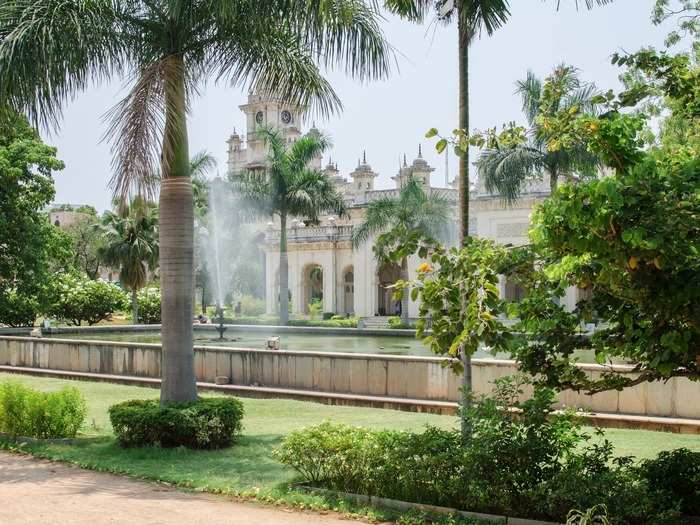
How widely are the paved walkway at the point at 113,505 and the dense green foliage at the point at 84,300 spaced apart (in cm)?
2597

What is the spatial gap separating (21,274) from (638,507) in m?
18.4

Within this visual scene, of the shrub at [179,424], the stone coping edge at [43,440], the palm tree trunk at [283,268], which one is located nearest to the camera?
the shrub at [179,424]

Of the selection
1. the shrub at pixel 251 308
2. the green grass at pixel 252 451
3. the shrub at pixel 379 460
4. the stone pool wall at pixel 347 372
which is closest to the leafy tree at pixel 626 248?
the shrub at pixel 379 460

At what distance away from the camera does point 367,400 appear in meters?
12.9

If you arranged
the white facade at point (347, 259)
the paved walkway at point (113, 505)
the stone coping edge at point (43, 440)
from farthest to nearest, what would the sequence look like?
the white facade at point (347, 259), the stone coping edge at point (43, 440), the paved walkway at point (113, 505)

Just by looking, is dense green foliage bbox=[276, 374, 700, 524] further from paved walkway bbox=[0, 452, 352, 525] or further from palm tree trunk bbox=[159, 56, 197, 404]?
palm tree trunk bbox=[159, 56, 197, 404]

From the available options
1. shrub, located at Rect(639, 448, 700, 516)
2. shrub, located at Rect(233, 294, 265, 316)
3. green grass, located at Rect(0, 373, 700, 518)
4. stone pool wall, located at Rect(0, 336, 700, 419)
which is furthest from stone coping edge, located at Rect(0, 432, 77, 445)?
shrub, located at Rect(233, 294, 265, 316)

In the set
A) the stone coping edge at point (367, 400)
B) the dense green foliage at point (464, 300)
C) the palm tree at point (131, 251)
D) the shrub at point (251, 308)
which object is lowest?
the stone coping edge at point (367, 400)

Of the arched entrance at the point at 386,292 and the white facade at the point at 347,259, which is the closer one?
the white facade at the point at 347,259

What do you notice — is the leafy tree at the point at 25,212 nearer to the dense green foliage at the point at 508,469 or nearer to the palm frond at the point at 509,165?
the palm frond at the point at 509,165

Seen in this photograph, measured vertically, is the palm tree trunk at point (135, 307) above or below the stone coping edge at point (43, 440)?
above

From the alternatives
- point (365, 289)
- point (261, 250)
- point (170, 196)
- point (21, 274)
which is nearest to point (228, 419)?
point (170, 196)

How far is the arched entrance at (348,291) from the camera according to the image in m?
47.9

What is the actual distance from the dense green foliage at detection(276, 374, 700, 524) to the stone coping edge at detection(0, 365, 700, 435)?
586 mm
